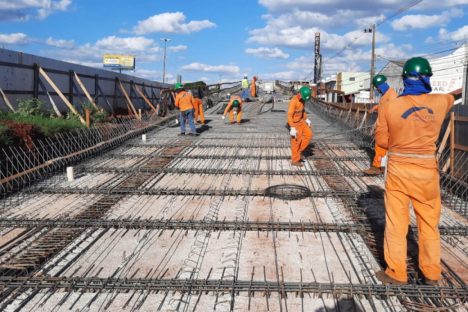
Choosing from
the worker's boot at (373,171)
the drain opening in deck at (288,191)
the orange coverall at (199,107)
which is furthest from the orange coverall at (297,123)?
the orange coverall at (199,107)

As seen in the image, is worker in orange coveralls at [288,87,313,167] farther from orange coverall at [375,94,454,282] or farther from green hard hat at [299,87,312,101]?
orange coverall at [375,94,454,282]

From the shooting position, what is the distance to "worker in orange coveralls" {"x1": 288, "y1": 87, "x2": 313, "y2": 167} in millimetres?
7453

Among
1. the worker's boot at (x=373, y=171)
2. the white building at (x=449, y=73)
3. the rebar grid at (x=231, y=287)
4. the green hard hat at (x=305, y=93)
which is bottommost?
the rebar grid at (x=231, y=287)

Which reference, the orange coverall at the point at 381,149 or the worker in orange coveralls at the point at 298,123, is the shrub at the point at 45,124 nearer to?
the worker in orange coveralls at the point at 298,123

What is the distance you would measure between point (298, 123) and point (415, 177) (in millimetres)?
4728

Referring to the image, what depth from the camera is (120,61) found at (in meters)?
61.8

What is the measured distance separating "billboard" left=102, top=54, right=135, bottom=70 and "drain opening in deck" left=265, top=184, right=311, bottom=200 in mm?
58968

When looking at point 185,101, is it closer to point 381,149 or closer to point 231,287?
point 381,149

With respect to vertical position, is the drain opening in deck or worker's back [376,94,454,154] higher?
worker's back [376,94,454,154]

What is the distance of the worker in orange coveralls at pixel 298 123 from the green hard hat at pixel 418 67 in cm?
432

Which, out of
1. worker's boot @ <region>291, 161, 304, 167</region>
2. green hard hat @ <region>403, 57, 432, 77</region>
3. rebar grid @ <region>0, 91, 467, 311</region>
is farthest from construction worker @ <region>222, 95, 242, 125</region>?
green hard hat @ <region>403, 57, 432, 77</region>

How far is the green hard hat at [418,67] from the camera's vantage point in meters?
3.02

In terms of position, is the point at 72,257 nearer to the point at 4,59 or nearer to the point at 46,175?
the point at 46,175

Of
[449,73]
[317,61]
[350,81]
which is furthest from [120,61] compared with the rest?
[449,73]
